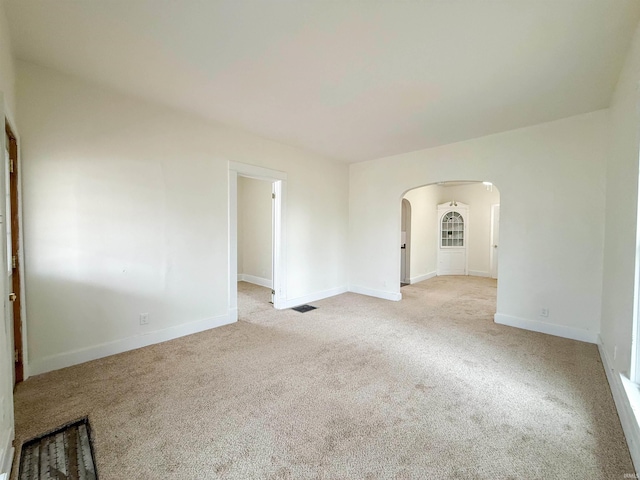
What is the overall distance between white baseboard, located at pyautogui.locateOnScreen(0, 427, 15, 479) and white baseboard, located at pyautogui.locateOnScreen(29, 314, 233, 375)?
110 cm

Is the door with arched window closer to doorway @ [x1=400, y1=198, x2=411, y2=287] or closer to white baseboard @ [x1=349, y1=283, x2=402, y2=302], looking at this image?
doorway @ [x1=400, y1=198, x2=411, y2=287]

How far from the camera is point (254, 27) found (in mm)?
1919

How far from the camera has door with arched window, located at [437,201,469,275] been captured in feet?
26.7

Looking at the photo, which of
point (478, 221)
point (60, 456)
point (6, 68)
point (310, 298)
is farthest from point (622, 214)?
point (478, 221)

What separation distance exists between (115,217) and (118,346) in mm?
1367

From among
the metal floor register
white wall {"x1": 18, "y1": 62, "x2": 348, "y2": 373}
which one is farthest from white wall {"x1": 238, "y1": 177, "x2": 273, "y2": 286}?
the metal floor register

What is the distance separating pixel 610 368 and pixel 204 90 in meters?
4.60

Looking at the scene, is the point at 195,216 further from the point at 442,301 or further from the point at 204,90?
the point at 442,301

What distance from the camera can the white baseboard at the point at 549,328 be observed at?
331 centimetres

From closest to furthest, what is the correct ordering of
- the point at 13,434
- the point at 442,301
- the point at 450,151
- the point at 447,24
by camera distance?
the point at 13,434
the point at 447,24
the point at 450,151
the point at 442,301

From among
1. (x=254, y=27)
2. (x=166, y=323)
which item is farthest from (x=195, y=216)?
(x=254, y=27)

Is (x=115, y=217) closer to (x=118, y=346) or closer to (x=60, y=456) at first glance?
(x=118, y=346)

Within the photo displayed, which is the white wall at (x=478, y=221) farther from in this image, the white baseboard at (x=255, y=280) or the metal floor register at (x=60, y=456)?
the metal floor register at (x=60, y=456)

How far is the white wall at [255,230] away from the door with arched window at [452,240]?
198 inches
